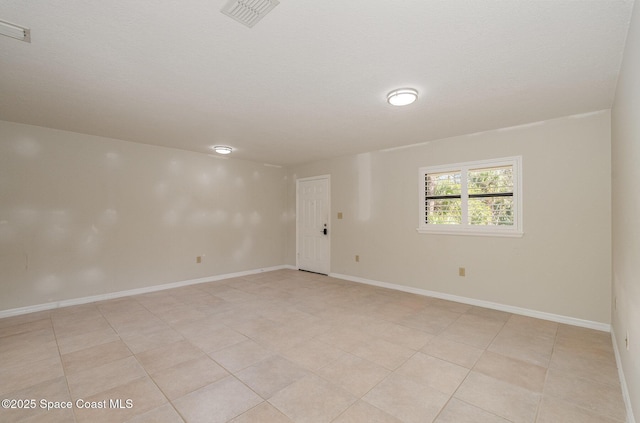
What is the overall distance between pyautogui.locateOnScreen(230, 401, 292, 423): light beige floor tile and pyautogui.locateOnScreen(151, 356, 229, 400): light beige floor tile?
0.51 m

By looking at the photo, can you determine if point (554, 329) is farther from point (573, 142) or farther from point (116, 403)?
point (116, 403)

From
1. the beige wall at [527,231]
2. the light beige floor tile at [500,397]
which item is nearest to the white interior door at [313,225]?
the beige wall at [527,231]

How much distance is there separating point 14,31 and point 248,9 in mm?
1571

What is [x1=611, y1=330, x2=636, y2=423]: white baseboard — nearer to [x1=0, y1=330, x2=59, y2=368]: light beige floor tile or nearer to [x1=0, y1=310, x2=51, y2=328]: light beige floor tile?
[x1=0, y1=330, x2=59, y2=368]: light beige floor tile

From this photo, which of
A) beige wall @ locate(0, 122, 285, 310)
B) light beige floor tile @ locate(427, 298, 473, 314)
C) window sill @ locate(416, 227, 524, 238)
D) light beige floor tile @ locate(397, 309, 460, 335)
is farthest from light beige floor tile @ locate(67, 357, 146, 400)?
window sill @ locate(416, 227, 524, 238)

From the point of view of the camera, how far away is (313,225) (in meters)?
6.18

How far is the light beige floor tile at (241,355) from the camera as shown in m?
2.35

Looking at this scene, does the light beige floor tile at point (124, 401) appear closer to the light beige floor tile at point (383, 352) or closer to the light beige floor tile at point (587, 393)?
the light beige floor tile at point (383, 352)

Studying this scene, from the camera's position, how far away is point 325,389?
2006 millimetres

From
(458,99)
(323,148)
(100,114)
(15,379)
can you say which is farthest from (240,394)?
(323,148)

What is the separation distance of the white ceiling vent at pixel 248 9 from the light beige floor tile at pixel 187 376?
253 centimetres

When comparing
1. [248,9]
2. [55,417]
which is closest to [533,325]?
[248,9]

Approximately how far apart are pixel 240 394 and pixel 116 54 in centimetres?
265

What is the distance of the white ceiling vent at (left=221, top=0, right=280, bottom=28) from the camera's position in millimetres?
1524
